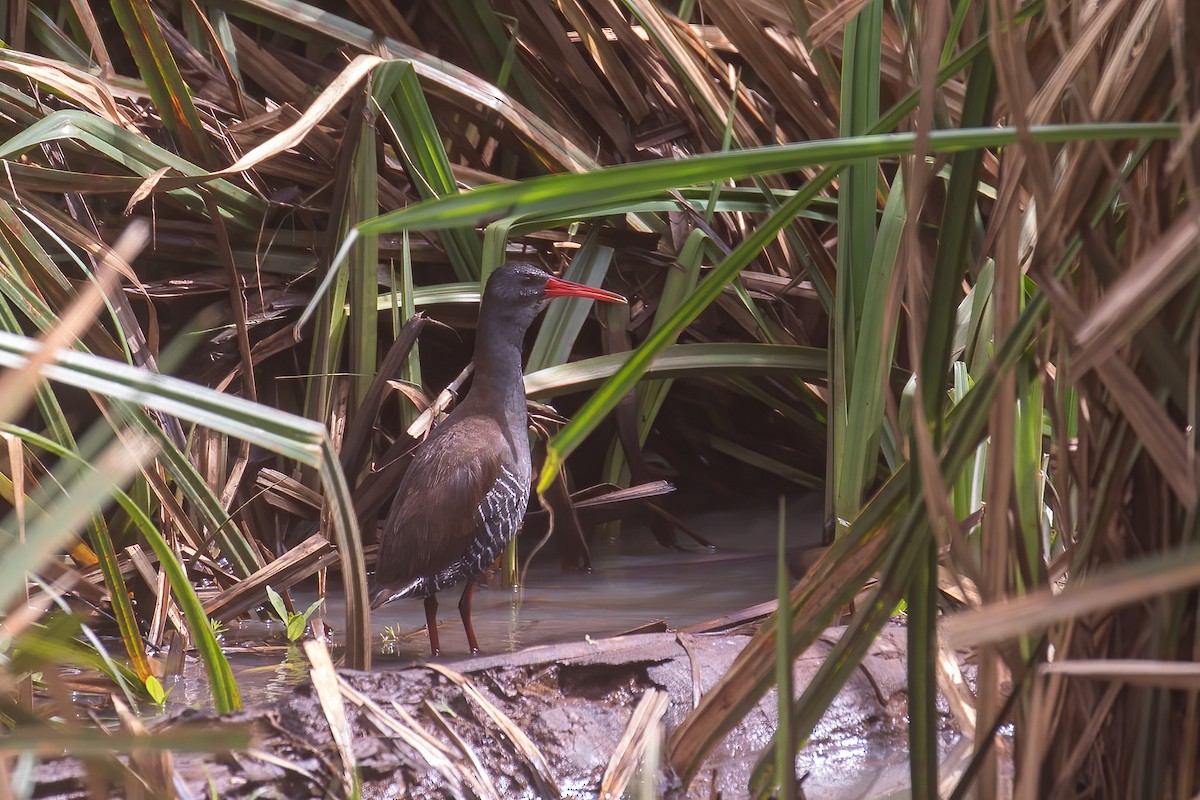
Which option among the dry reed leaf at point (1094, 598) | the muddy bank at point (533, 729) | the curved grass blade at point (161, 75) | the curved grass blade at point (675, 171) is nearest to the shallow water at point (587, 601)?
the muddy bank at point (533, 729)

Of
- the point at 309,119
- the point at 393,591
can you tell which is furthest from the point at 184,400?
the point at 393,591

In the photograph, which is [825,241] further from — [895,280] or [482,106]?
[895,280]

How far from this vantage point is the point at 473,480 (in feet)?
11.0

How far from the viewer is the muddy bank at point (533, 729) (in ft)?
5.84

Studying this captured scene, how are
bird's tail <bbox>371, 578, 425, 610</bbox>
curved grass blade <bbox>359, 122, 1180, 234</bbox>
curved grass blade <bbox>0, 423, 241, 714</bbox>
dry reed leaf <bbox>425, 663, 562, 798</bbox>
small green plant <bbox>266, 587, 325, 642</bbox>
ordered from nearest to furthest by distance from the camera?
1. curved grass blade <bbox>359, 122, 1180, 234</bbox>
2. curved grass blade <bbox>0, 423, 241, 714</bbox>
3. dry reed leaf <bbox>425, 663, 562, 798</bbox>
4. small green plant <bbox>266, 587, 325, 642</bbox>
5. bird's tail <bbox>371, 578, 425, 610</bbox>

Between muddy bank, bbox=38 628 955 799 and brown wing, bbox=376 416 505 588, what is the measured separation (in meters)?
0.99

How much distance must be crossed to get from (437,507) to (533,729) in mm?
1260

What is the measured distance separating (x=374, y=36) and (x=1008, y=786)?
3.05 metres

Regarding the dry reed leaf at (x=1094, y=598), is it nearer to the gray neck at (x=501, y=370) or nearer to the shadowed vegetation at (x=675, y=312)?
A: the shadowed vegetation at (x=675, y=312)

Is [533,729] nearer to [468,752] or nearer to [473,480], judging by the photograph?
[468,752]

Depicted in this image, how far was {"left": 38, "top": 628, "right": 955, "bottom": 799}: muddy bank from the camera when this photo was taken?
1.78 m

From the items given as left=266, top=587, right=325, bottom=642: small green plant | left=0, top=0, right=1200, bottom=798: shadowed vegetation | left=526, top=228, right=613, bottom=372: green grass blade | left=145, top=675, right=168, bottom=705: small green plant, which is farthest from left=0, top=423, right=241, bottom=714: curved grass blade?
left=526, top=228, right=613, bottom=372: green grass blade

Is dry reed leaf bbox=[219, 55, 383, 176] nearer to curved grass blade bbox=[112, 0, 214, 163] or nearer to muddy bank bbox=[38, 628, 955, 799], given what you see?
curved grass blade bbox=[112, 0, 214, 163]

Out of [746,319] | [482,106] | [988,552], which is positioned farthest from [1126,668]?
[482,106]
